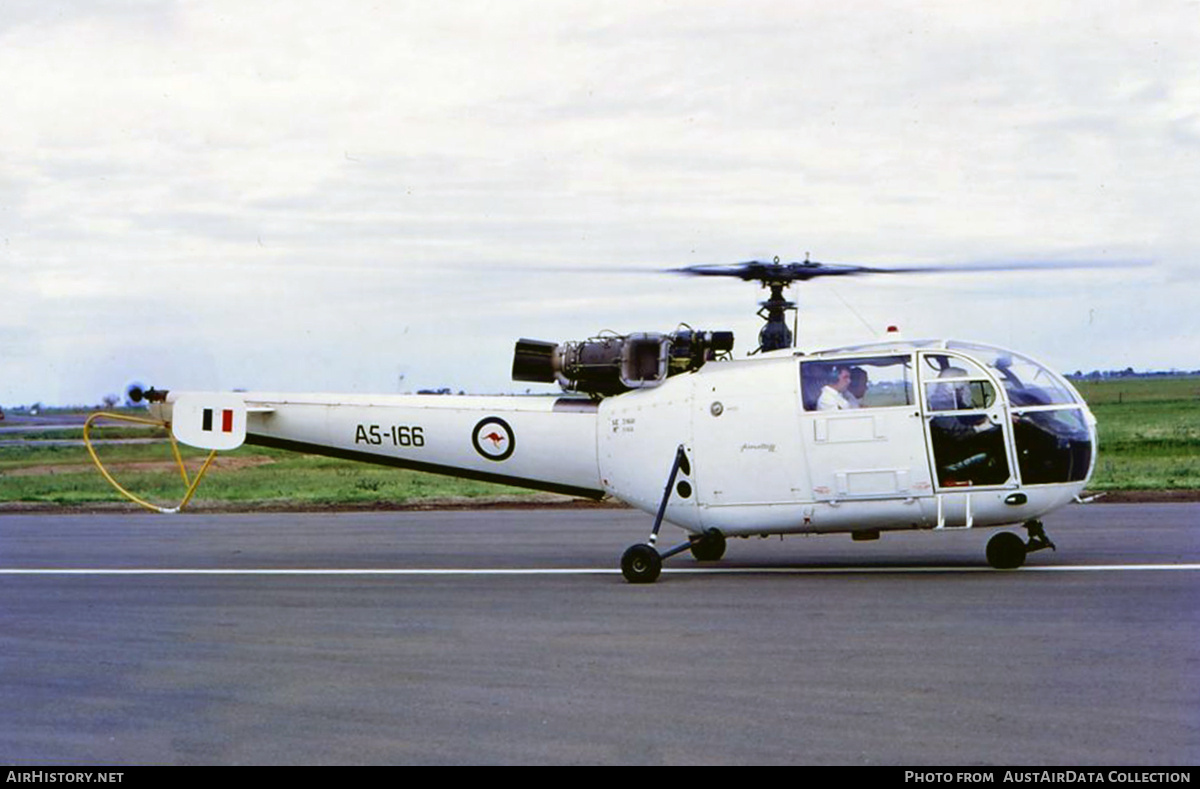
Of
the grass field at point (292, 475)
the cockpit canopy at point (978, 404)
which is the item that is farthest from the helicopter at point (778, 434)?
the grass field at point (292, 475)

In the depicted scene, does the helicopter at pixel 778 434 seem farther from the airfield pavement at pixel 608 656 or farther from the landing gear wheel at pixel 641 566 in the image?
the airfield pavement at pixel 608 656

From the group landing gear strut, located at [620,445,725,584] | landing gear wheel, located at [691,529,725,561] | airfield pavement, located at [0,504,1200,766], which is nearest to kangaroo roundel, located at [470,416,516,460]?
airfield pavement, located at [0,504,1200,766]

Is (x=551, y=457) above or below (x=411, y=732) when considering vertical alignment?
above

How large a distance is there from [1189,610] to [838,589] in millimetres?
3107

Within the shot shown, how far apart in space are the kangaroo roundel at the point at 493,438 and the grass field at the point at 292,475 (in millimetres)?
10382

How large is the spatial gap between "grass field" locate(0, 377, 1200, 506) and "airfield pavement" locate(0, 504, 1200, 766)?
421 inches

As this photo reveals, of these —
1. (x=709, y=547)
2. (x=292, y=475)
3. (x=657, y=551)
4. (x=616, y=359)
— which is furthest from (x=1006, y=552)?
(x=292, y=475)

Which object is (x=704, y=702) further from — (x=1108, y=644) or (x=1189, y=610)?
(x=1189, y=610)

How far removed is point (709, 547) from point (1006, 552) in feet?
10.3

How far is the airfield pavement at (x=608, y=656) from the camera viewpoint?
771cm

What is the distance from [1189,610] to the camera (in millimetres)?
11242

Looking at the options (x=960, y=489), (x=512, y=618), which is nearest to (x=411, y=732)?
(x=512, y=618)

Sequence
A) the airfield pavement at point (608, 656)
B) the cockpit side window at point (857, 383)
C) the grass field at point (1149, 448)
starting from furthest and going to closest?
1. the grass field at point (1149, 448)
2. the cockpit side window at point (857, 383)
3. the airfield pavement at point (608, 656)
